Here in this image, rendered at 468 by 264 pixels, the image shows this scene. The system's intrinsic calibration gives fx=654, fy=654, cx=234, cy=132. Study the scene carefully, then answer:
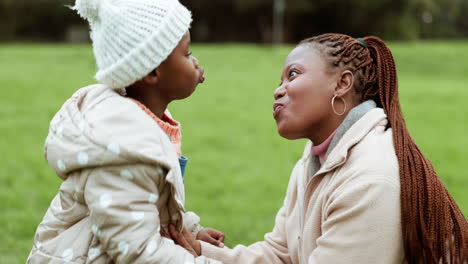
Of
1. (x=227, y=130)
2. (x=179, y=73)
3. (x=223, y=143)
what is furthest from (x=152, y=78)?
(x=227, y=130)

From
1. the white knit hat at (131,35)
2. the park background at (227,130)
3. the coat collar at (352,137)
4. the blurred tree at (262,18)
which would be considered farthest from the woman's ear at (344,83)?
the blurred tree at (262,18)

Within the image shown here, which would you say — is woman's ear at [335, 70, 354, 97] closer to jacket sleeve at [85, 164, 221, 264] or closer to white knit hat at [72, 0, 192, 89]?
white knit hat at [72, 0, 192, 89]

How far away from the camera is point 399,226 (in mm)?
2350

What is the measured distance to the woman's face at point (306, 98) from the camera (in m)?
2.57

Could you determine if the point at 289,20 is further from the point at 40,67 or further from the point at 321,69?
the point at 321,69

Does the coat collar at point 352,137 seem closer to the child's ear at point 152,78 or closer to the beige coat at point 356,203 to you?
the beige coat at point 356,203

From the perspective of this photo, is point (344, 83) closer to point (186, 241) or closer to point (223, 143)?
point (186, 241)

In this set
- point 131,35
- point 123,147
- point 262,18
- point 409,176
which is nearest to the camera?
point 123,147

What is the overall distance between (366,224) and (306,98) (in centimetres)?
56

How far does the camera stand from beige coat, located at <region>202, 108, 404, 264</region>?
7.65ft

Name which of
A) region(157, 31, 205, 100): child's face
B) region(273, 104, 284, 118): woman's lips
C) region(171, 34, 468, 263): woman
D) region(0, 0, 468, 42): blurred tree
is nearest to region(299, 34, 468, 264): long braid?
region(171, 34, 468, 263): woman

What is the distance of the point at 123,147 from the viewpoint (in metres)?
2.13

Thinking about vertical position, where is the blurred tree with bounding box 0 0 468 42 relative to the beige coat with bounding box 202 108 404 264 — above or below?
below

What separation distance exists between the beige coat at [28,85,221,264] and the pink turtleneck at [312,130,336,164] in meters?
0.65
